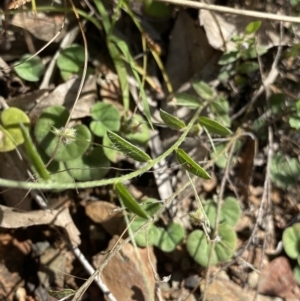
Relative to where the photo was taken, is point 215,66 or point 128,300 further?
point 215,66

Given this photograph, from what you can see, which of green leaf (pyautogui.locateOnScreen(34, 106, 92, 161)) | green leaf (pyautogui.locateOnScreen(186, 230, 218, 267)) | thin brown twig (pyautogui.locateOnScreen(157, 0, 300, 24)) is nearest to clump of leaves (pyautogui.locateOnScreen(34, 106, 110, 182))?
green leaf (pyautogui.locateOnScreen(34, 106, 92, 161))

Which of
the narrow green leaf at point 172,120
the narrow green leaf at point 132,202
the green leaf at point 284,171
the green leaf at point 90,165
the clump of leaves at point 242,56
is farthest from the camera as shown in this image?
the green leaf at point 284,171

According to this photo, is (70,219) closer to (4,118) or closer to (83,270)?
(83,270)

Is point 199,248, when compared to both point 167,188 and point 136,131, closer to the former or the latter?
point 167,188

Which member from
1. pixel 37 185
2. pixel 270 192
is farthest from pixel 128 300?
pixel 37 185

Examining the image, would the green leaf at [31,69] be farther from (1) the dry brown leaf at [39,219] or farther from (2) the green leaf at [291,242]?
(2) the green leaf at [291,242]

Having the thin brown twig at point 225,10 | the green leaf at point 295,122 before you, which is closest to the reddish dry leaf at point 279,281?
the green leaf at point 295,122
